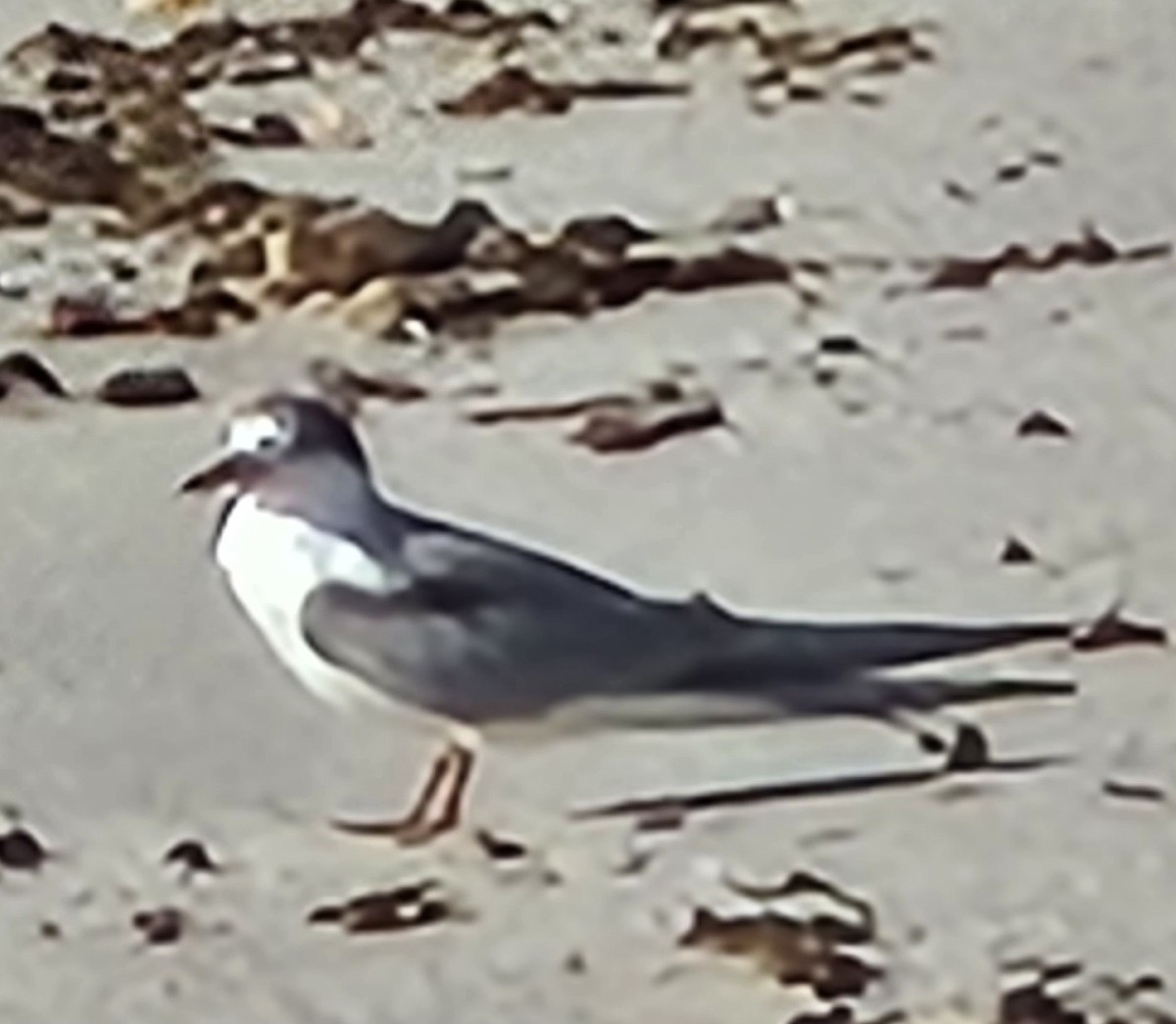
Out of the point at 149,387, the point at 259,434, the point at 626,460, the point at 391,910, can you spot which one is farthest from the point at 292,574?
the point at 149,387

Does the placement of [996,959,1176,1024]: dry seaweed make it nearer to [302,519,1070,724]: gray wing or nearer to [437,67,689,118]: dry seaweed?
[302,519,1070,724]: gray wing

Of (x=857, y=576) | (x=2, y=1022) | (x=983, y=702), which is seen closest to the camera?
(x=2, y=1022)

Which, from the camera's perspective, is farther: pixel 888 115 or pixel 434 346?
pixel 888 115

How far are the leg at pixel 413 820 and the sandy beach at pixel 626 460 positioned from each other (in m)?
0.01

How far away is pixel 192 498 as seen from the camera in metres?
3.42

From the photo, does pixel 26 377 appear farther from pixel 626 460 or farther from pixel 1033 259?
pixel 1033 259

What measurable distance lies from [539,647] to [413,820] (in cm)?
15

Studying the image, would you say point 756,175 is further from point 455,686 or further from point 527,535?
point 455,686

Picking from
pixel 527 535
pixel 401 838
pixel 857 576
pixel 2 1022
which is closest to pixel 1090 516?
pixel 857 576

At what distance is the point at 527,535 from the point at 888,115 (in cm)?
77

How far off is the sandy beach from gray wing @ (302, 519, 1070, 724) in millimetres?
79

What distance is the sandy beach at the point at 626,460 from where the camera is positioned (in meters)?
2.91

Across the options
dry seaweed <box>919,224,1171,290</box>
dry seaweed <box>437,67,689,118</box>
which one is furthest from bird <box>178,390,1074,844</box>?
dry seaweed <box>437,67,689,118</box>

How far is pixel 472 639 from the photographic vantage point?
296 cm
